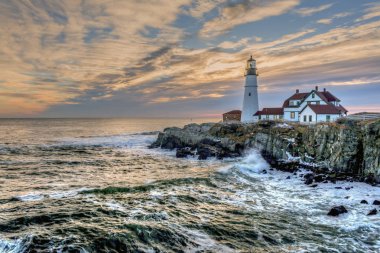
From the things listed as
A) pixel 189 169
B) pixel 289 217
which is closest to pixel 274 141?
pixel 189 169

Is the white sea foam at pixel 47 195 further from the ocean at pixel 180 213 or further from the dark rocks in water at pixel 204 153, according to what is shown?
the dark rocks in water at pixel 204 153

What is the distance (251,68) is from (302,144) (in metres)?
26.2

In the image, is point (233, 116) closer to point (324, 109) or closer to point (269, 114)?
point (269, 114)

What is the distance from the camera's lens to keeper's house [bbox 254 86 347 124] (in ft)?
134

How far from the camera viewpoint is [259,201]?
1586 centimetres

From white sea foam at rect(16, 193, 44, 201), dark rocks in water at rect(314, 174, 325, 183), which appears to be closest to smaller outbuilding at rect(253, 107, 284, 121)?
dark rocks in water at rect(314, 174, 325, 183)

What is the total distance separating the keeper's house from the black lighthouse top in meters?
7.91

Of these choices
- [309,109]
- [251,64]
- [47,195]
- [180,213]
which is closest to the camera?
[180,213]

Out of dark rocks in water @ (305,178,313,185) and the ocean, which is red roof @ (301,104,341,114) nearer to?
the ocean

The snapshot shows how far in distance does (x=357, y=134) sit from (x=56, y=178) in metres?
26.5

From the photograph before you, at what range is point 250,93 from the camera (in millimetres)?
51656

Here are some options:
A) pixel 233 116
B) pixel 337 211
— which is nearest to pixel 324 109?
pixel 233 116

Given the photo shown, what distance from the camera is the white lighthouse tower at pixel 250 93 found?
5119cm

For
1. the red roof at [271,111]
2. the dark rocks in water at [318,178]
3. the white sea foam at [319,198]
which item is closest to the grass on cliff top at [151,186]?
the white sea foam at [319,198]
